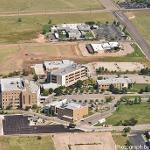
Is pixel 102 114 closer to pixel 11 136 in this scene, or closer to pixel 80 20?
pixel 11 136

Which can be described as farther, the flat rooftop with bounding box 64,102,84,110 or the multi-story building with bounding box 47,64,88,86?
the multi-story building with bounding box 47,64,88,86

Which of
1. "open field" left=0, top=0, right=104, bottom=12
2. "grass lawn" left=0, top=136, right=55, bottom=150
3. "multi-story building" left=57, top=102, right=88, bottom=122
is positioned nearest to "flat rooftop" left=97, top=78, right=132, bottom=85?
"multi-story building" left=57, top=102, right=88, bottom=122

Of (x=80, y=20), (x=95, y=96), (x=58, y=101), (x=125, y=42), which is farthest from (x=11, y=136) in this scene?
(x=80, y=20)

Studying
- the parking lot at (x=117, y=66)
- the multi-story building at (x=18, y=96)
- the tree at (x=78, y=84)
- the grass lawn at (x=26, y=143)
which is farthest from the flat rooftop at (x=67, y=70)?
the grass lawn at (x=26, y=143)

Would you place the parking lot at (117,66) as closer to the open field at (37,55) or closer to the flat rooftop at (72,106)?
the open field at (37,55)

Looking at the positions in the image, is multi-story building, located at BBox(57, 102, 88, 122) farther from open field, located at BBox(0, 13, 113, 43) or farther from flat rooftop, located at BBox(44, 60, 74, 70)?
open field, located at BBox(0, 13, 113, 43)

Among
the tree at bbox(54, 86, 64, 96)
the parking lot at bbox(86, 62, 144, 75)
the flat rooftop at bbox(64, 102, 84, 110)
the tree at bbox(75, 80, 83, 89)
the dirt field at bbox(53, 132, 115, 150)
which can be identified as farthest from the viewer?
the parking lot at bbox(86, 62, 144, 75)
